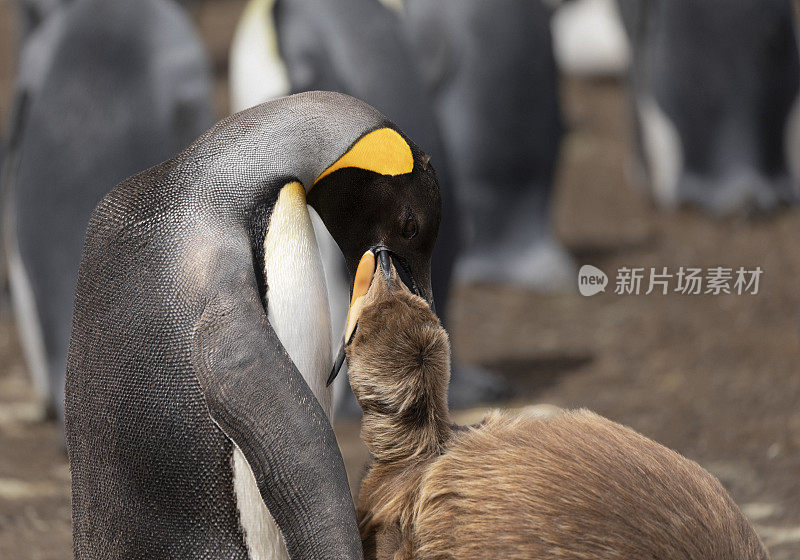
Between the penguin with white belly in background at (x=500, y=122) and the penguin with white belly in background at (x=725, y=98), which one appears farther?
the penguin with white belly in background at (x=725, y=98)

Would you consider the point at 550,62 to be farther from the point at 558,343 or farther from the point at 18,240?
the point at 18,240

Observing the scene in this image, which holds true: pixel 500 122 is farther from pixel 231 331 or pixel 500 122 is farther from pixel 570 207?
pixel 231 331

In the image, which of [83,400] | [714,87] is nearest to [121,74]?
[83,400]

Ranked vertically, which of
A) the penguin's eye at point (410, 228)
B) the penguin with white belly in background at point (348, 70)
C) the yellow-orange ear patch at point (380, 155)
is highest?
the yellow-orange ear patch at point (380, 155)

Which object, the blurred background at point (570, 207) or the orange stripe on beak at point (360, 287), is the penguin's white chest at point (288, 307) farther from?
the blurred background at point (570, 207)

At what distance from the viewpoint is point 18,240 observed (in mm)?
3559

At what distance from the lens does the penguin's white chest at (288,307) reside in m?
1.69

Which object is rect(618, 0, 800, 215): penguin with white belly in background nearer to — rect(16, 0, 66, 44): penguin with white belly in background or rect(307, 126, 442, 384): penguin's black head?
rect(16, 0, 66, 44): penguin with white belly in background

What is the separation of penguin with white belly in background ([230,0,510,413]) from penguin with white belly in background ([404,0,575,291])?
1387 mm

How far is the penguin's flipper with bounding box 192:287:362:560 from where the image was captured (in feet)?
5.18

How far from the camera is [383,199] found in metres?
1.76

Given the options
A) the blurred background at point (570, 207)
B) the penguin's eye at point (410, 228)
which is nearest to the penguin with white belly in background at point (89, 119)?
the blurred background at point (570, 207)

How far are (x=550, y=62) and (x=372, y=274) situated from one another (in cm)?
396

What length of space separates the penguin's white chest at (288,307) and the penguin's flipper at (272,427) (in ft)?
0.32
